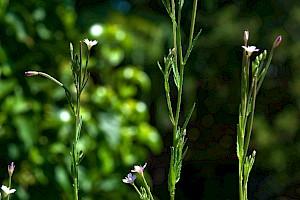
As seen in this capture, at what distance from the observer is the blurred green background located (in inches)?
75.5

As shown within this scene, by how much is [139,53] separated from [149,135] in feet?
2.26

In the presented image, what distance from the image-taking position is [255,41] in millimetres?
3174

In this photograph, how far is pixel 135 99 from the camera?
2545mm

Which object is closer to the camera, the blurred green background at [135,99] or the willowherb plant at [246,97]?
the willowherb plant at [246,97]

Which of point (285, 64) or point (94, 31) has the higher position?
point (285, 64)

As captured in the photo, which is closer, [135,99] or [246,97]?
[246,97]

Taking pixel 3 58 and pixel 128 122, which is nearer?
pixel 3 58

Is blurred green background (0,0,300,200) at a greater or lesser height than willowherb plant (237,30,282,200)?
greater

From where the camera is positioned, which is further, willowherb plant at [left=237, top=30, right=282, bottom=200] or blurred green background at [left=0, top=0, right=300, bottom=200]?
blurred green background at [left=0, top=0, right=300, bottom=200]

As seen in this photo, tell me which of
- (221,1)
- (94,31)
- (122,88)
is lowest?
(122,88)

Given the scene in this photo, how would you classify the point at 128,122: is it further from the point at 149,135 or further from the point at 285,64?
the point at 285,64

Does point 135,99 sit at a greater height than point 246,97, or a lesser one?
greater

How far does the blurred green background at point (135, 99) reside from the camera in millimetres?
1919

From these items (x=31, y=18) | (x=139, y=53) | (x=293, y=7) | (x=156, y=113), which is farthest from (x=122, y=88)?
(x=293, y=7)
